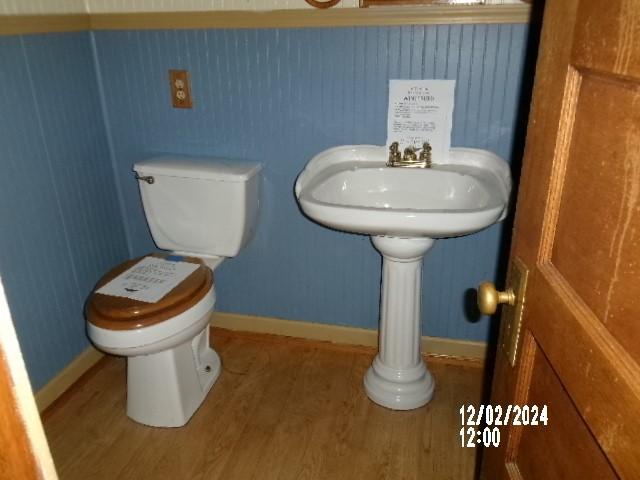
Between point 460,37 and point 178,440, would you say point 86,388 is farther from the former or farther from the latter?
point 460,37

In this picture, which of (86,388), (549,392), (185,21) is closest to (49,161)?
(185,21)

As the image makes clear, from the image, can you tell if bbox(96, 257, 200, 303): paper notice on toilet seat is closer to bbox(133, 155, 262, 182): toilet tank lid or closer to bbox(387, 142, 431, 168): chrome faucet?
bbox(133, 155, 262, 182): toilet tank lid

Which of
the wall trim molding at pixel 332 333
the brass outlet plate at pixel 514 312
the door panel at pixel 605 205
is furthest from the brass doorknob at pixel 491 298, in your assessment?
the wall trim molding at pixel 332 333

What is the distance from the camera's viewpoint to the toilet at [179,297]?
1599mm

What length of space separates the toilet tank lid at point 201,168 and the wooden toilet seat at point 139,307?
372 mm

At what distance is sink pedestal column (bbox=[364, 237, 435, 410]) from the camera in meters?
1.70

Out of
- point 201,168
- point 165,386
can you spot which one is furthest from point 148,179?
point 165,386

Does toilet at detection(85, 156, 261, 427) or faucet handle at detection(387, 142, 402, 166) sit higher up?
faucet handle at detection(387, 142, 402, 166)

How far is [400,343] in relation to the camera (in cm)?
181

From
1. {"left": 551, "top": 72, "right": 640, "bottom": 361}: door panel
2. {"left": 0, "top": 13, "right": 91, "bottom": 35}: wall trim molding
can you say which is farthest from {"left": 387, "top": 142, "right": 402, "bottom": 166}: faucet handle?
{"left": 0, "top": 13, "right": 91, "bottom": 35}: wall trim molding

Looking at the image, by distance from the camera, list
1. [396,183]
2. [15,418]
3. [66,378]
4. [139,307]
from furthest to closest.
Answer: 1. [66,378]
2. [396,183]
3. [139,307]
4. [15,418]

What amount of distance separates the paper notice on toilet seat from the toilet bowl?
25 mm

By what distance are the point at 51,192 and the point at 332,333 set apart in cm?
119

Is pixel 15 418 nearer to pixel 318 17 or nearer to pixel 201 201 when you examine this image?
pixel 201 201
